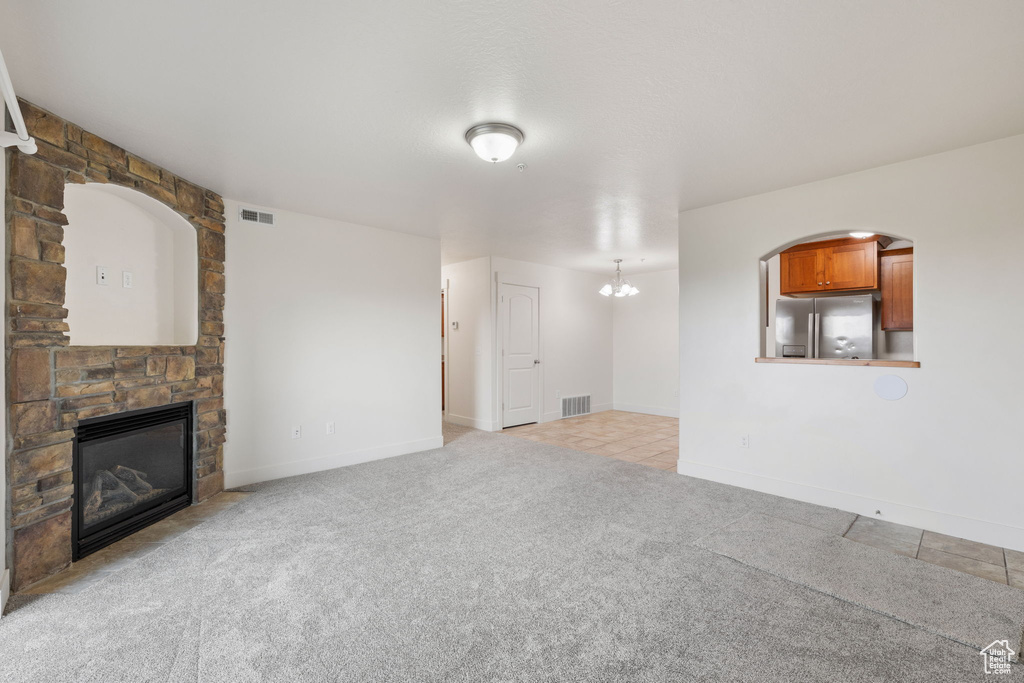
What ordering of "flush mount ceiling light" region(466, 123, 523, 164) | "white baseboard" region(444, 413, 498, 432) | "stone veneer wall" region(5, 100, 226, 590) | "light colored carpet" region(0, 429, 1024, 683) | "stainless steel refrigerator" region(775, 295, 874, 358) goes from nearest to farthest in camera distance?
"light colored carpet" region(0, 429, 1024, 683) < "stone veneer wall" region(5, 100, 226, 590) < "flush mount ceiling light" region(466, 123, 523, 164) < "stainless steel refrigerator" region(775, 295, 874, 358) < "white baseboard" region(444, 413, 498, 432)

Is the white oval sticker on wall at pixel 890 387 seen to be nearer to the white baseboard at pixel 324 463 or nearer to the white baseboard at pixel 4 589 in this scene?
the white baseboard at pixel 324 463

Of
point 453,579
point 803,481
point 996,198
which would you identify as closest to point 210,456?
point 453,579

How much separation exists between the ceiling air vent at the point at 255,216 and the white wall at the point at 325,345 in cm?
6

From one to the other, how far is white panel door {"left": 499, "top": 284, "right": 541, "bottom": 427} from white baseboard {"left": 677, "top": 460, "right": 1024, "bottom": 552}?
9.73 ft

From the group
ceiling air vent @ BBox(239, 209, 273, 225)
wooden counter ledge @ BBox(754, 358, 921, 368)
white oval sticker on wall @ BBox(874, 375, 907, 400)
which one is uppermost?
ceiling air vent @ BBox(239, 209, 273, 225)

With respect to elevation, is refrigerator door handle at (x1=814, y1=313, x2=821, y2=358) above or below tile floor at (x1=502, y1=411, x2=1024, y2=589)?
above

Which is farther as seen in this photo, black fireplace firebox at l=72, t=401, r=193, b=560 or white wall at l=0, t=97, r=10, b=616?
black fireplace firebox at l=72, t=401, r=193, b=560

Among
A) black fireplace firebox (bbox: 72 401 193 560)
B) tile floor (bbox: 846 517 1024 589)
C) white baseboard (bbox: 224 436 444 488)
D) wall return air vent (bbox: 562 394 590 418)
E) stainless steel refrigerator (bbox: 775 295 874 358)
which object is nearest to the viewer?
tile floor (bbox: 846 517 1024 589)

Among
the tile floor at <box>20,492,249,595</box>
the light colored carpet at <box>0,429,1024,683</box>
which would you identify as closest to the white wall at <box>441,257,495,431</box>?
the light colored carpet at <box>0,429,1024,683</box>

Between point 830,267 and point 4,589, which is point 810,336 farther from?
point 4,589

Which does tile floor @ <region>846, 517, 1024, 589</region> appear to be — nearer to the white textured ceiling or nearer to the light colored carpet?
the light colored carpet

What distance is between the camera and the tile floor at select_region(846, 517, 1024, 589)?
8.32 feet

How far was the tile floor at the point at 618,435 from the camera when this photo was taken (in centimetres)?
514

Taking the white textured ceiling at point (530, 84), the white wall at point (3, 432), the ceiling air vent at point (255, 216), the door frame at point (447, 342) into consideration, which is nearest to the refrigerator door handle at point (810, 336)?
the white textured ceiling at point (530, 84)
